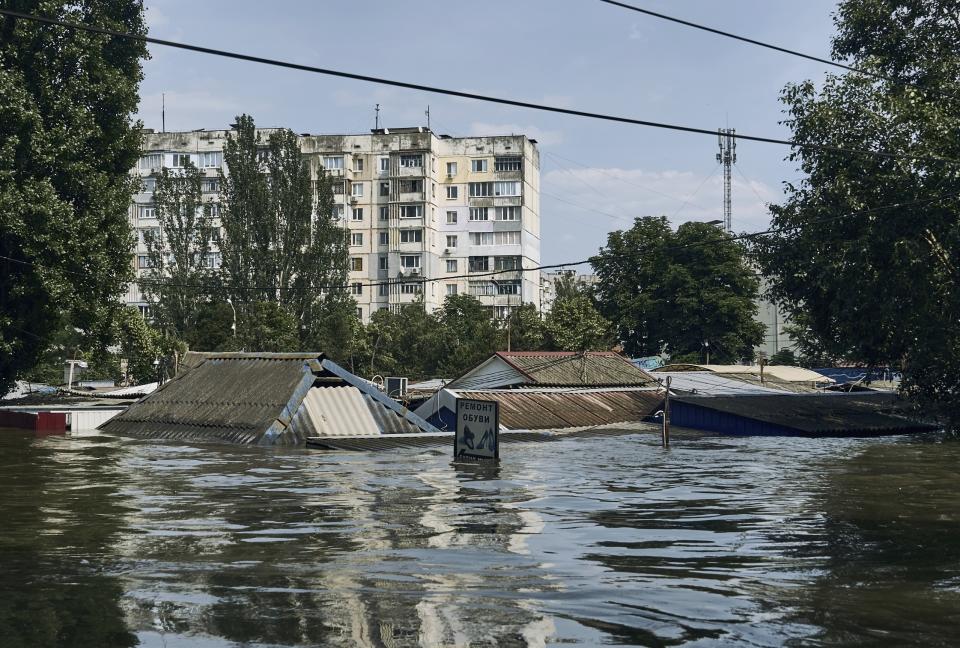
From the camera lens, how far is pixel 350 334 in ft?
247

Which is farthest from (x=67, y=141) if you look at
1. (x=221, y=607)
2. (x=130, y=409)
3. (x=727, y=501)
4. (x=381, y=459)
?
(x=221, y=607)

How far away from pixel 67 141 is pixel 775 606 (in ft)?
122

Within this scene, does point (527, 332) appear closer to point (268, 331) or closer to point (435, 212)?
point (268, 331)

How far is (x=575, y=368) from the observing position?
160 ft

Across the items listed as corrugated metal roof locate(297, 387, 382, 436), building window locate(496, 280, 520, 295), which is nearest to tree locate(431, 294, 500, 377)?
building window locate(496, 280, 520, 295)

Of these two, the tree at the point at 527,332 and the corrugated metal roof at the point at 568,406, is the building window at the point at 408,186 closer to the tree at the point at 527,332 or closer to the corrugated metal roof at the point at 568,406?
the tree at the point at 527,332

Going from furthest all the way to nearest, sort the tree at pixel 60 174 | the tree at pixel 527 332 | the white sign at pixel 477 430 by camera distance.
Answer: the tree at pixel 527 332 < the tree at pixel 60 174 < the white sign at pixel 477 430

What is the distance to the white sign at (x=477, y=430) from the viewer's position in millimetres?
27406

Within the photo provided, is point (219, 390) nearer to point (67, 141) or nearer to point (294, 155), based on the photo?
point (67, 141)

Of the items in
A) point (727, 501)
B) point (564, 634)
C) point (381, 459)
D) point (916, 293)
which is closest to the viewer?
point (564, 634)

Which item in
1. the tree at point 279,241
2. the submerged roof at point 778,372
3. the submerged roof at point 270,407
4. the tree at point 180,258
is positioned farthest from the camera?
the tree at point 180,258

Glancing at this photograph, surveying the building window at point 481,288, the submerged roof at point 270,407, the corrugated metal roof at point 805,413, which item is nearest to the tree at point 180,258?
the building window at point 481,288

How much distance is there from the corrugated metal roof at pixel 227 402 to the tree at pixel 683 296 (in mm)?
50350

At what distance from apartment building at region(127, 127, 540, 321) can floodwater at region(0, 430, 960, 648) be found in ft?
255
